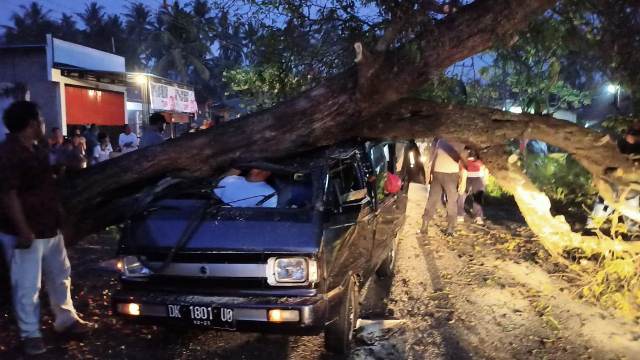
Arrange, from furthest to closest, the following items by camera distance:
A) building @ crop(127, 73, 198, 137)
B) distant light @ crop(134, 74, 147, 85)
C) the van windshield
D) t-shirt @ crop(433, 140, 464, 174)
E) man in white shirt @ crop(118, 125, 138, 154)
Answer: building @ crop(127, 73, 198, 137), distant light @ crop(134, 74, 147, 85), man in white shirt @ crop(118, 125, 138, 154), t-shirt @ crop(433, 140, 464, 174), the van windshield

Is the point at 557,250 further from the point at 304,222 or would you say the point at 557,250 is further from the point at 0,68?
→ the point at 0,68

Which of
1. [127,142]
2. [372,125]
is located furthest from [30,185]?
[127,142]

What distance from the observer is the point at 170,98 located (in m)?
19.8

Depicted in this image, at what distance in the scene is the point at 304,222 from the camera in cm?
422

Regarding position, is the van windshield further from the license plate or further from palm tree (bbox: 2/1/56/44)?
palm tree (bbox: 2/1/56/44)

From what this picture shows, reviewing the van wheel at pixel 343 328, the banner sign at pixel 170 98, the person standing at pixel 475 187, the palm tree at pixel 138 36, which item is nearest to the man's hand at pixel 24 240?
the van wheel at pixel 343 328

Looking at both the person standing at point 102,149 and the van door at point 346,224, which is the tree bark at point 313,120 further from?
the person standing at point 102,149

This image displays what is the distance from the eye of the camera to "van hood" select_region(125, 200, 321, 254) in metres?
4.09

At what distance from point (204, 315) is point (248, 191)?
1.29 m

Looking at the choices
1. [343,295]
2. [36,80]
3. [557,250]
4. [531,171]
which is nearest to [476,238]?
[557,250]

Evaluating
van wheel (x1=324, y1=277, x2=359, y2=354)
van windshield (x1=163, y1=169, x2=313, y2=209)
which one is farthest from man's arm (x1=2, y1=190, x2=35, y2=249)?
van wheel (x1=324, y1=277, x2=359, y2=354)

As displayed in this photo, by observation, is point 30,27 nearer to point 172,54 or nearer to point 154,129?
point 172,54

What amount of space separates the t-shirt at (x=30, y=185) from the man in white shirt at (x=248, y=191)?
1.34 m

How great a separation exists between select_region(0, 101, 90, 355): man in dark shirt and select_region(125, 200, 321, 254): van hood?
0.68 m
